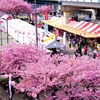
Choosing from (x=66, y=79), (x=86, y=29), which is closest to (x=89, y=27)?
(x=86, y=29)

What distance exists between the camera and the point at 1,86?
19.4 meters

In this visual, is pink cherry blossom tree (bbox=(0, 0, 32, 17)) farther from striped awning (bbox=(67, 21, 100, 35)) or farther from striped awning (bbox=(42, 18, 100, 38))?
striped awning (bbox=(67, 21, 100, 35))

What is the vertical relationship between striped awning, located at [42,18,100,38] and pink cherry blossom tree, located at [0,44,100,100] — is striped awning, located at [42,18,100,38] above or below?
below

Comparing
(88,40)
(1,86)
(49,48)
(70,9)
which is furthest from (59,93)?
(70,9)

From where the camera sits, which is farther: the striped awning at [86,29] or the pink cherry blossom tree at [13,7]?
the pink cherry blossom tree at [13,7]

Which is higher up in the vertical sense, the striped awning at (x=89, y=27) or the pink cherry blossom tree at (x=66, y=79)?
the pink cherry blossom tree at (x=66, y=79)

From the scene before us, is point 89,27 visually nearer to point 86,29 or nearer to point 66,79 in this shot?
point 86,29

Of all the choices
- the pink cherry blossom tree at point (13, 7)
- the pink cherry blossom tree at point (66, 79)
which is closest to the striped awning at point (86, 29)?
the pink cherry blossom tree at point (13, 7)

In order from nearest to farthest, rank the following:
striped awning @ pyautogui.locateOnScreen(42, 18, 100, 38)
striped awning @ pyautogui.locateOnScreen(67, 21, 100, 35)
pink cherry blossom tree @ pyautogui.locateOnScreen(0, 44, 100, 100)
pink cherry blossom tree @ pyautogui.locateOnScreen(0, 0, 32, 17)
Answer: pink cherry blossom tree @ pyautogui.locateOnScreen(0, 44, 100, 100) → striped awning @ pyautogui.locateOnScreen(42, 18, 100, 38) → striped awning @ pyautogui.locateOnScreen(67, 21, 100, 35) → pink cherry blossom tree @ pyautogui.locateOnScreen(0, 0, 32, 17)

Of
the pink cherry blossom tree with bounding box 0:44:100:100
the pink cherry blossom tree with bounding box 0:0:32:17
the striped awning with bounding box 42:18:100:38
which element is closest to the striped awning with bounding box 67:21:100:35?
the striped awning with bounding box 42:18:100:38

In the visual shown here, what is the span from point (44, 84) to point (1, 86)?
7250 mm

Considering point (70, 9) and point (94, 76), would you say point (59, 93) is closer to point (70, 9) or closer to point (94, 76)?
point (94, 76)

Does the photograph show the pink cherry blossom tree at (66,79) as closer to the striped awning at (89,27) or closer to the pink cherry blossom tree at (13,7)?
the striped awning at (89,27)

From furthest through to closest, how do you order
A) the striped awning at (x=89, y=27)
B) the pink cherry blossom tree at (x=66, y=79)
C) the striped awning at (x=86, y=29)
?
the striped awning at (x=89, y=27) < the striped awning at (x=86, y=29) < the pink cherry blossom tree at (x=66, y=79)
